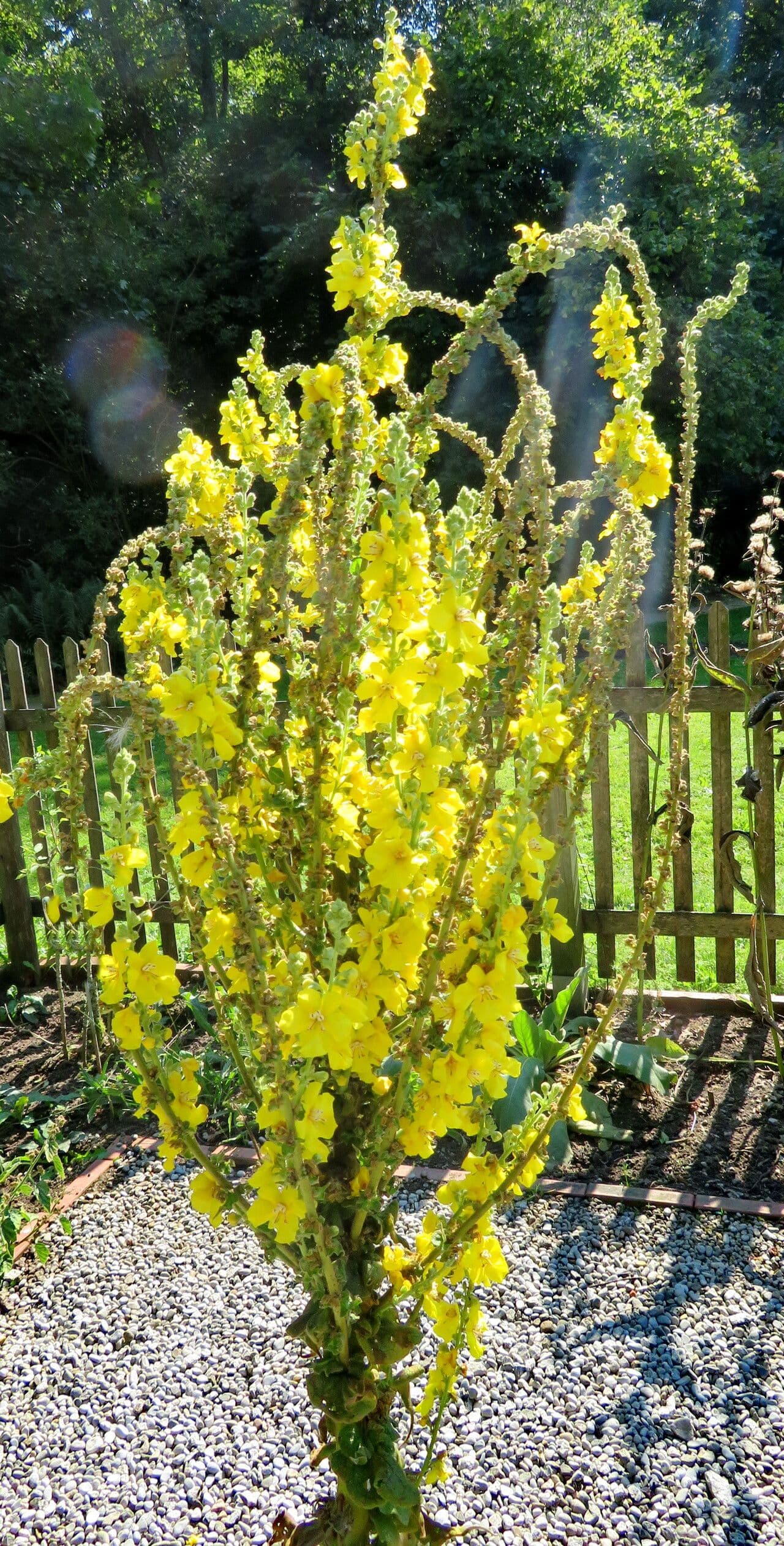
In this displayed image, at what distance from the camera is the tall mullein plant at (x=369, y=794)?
3.34 feet

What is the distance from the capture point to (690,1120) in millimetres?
3105

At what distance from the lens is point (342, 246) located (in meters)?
1.14

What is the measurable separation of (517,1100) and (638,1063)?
0.45m

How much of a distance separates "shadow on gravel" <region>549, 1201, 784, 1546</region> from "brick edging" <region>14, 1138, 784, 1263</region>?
33 millimetres

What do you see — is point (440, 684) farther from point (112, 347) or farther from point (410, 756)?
point (112, 347)

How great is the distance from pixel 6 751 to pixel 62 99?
10.5 meters

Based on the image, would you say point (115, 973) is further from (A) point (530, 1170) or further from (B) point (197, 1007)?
(B) point (197, 1007)

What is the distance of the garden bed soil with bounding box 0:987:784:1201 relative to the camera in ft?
9.41

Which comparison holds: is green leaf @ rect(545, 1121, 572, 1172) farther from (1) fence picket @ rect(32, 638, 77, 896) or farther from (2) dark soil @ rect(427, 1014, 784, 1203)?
(1) fence picket @ rect(32, 638, 77, 896)

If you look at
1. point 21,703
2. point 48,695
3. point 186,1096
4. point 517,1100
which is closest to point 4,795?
point 186,1096

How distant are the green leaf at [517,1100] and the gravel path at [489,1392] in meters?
0.25

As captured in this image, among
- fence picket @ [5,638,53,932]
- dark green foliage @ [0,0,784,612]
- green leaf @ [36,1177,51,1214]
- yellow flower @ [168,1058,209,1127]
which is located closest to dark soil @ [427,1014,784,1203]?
green leaf @ [36,1177,51,1214]

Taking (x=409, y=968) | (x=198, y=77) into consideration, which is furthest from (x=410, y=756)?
(x=198, y=77)

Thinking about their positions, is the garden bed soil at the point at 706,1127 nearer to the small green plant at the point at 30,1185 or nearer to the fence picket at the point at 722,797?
the fence picket at the point at 722,797
